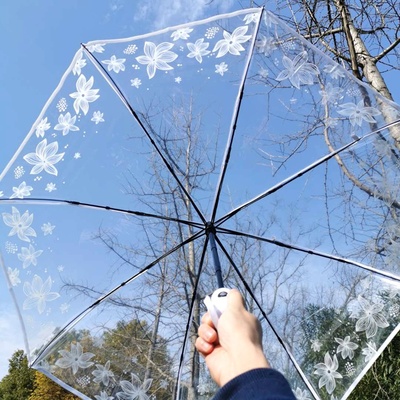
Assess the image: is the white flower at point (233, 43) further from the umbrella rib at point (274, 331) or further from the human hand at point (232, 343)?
the human hand at point (232, 343)

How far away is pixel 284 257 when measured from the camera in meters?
2.13

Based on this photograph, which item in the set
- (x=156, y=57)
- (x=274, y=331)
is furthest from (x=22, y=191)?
(x=274, y=331)

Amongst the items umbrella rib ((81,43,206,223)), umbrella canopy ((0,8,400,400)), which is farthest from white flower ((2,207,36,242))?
umbrella rib ((81,43,206,223))

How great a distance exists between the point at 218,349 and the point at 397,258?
1.40 metres

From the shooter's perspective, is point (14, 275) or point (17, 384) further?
point (17, 384)

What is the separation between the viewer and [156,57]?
7.02 feet

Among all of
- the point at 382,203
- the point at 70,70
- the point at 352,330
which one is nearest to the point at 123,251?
the point at 70,70

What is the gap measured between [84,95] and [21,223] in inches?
26.1

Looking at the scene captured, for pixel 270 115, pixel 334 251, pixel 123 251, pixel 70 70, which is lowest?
pixel 334 251

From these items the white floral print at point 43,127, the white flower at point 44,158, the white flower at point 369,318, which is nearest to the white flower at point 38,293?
the white flower at point 44,158

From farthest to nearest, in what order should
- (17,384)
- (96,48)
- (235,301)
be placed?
1. (17,384)
2. (96,48)
3. (235,301)

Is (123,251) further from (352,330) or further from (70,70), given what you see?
(352,330)

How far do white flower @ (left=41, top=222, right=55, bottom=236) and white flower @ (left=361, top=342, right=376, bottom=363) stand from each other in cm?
150

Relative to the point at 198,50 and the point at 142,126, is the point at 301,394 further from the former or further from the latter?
the point at 198,50
